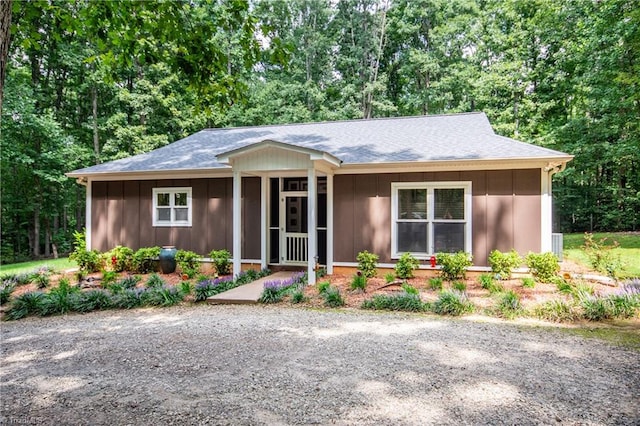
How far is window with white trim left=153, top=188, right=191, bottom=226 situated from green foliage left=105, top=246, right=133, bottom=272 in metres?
1.05

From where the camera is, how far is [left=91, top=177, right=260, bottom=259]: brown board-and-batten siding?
32.6 feet

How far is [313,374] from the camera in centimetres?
351

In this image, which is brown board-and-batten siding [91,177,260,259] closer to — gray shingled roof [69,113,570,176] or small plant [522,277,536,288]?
gray shingled roof [69,113,570,176]

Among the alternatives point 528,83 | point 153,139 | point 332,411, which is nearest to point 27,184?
point 153,139

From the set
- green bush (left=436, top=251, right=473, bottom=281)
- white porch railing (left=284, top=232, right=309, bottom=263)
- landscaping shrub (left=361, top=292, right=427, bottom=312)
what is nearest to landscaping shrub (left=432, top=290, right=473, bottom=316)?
landscaping shrub (left=361, top=292, right=427, bottom=312)

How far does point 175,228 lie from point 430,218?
687cm

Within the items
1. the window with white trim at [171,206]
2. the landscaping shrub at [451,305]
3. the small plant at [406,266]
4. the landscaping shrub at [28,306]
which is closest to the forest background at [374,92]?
the window with white trim at [171,206]

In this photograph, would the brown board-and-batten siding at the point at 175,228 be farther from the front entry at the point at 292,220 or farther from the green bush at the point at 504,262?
the green bush at the point at 504,262

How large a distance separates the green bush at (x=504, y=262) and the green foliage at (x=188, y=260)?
281 inches

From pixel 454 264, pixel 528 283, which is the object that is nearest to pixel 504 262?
pixel 528 283

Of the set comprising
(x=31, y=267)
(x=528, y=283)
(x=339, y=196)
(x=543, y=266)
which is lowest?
(x=31, y=267)

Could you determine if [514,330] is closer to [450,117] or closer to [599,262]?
[599,262]

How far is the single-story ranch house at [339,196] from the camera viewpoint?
8.16 metres

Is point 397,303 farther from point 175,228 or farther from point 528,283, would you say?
point 175,228
